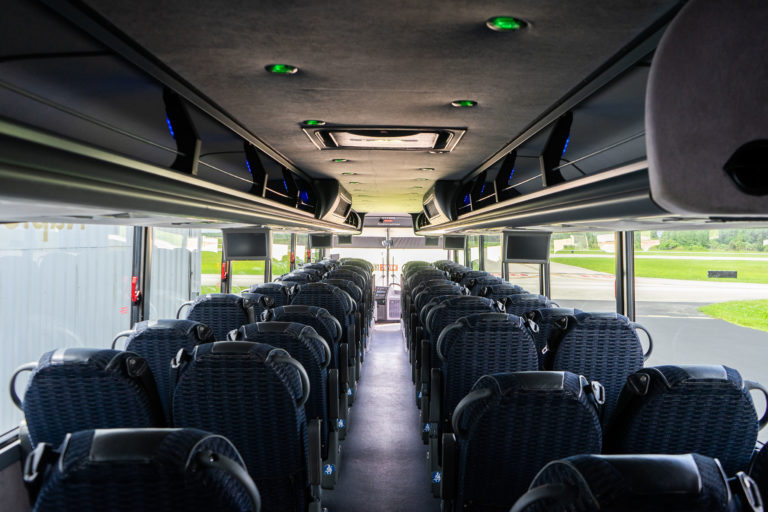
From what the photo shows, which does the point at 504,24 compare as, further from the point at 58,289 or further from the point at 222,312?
the point at 58,289

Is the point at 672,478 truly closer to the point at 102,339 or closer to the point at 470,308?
the point at 470,308

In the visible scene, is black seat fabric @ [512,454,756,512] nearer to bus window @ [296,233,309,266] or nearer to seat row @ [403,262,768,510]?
seat row @ [403,262,768,510]

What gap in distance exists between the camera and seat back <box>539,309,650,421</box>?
3723 mm

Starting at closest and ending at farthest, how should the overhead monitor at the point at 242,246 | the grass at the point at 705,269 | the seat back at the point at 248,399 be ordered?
the seat back at the point at 248,399
the grass at the point at 705,269
the overhead monitor at the point at 242,246

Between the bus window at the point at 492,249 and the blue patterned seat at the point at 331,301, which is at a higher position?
the bus window at the point at 492,249

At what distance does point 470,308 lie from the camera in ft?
15.8

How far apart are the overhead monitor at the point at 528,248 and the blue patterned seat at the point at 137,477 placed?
26.5 feet

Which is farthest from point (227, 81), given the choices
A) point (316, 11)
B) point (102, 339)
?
point (102, 339)

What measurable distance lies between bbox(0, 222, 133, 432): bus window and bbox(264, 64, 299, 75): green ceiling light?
Result: 3473mm

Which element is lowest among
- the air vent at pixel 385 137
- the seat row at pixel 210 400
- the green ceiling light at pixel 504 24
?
the seat row at pixel 210 400

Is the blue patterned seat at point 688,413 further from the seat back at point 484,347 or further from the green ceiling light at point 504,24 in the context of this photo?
the green ceiling light at point 504,24

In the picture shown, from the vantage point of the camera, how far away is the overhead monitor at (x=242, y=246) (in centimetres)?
921

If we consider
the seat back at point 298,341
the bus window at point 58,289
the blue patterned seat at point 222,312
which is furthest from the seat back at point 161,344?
the bus window at point 58,289

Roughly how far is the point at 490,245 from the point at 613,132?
11.4m
